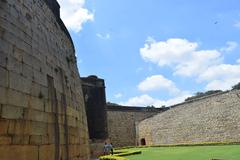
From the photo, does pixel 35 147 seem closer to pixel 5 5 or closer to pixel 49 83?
pixel 49 83

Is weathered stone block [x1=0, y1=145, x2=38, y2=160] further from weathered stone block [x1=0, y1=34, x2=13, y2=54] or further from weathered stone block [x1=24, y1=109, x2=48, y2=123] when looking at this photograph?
weathered stone block [x1=0, y1=34, x2=13, y2=54]

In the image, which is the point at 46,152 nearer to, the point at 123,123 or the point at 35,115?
the point at 35,115

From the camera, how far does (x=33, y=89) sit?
6508 millimetres

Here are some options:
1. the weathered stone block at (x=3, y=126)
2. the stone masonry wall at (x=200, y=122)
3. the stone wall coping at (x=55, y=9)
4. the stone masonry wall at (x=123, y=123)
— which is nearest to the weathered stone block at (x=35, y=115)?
the weathered stone block at (x=3, y=126)

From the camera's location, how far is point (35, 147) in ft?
20.6

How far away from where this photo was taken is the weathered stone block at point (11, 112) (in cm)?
540

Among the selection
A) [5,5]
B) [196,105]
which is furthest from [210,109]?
[5,5]

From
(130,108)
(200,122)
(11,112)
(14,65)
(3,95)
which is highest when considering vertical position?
(130,108)

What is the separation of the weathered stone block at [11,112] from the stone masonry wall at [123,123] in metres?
30.5

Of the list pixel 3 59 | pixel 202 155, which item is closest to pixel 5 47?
pixel 3 59

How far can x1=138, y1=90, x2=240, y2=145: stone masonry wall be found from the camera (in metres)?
24.4

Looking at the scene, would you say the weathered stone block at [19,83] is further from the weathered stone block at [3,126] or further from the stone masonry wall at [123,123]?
the stone masonry wall at [123,123]

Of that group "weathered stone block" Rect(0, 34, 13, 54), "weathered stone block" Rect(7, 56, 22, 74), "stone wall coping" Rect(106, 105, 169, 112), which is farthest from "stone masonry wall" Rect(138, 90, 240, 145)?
"weathered stone block" Rect(0, 34, 13, 54)

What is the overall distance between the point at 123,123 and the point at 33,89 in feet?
103
